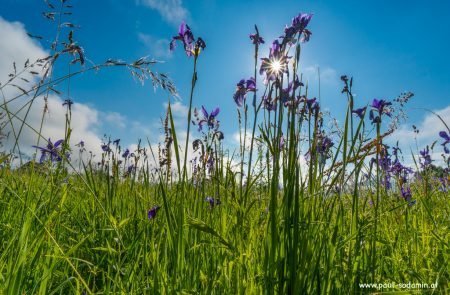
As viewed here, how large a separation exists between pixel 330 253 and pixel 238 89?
4.28 ft

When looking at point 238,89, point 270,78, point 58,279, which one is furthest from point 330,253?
point 58,279

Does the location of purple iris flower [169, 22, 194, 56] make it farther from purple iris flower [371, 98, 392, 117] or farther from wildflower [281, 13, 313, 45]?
purple iris flower [371, 98, 392, 117]

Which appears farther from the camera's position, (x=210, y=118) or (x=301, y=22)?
(x=210, y=118)

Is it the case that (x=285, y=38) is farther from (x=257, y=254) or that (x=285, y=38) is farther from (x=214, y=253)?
(x=214, y=253)

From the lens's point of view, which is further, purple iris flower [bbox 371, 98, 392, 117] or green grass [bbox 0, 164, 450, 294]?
purple iris flower [bbox 371, 98, 392, 117]

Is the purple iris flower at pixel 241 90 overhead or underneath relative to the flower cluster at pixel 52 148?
overhead

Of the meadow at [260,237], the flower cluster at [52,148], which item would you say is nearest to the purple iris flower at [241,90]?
the meadow at [260,237]

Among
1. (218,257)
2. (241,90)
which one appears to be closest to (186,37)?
(241,90)

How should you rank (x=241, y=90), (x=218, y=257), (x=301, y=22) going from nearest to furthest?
(x=301, y=22), (x=218, y=257), (x=241, y=90)

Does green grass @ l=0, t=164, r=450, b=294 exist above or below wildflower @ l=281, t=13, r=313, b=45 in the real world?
below

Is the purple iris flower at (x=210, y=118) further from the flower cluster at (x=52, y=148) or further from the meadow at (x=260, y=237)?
the flower cluster at (x=52, y=148)

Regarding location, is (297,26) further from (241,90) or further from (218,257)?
(218,257)

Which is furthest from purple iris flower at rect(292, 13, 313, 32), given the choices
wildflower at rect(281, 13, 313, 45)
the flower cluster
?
the flower cluster

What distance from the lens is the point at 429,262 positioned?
2.22 m
